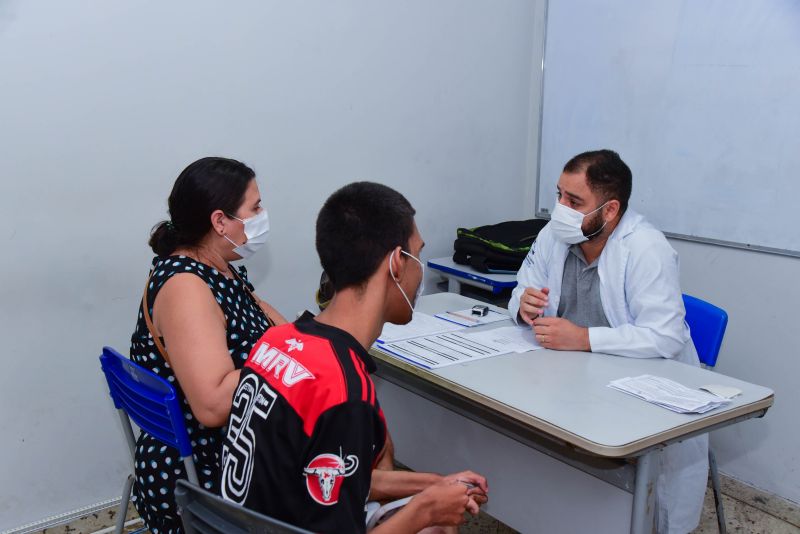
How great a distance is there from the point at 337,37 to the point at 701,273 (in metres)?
1.74

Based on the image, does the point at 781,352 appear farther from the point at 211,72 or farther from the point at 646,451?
the point at 211,72

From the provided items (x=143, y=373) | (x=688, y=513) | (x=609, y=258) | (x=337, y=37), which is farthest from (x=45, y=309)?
(x=688, y=513)

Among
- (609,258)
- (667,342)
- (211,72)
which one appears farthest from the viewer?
(211,72)

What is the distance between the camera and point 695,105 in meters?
2.56

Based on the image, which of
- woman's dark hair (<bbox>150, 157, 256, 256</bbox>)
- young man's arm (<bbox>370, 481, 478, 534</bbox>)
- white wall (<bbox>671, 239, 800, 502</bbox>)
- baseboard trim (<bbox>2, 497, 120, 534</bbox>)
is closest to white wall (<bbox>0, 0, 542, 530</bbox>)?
baseboard trim (<bbox>2, 497, 120, 534</bbox>)

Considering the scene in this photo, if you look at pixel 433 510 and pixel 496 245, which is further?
pixel 496 245

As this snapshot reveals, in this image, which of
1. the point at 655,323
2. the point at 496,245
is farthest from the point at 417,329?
the point at 496,245

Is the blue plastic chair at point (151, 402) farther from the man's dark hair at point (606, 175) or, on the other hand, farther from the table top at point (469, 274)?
the table top at point (469, 274)

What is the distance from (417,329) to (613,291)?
1.97ft

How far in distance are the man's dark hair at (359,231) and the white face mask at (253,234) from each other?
1.99ft

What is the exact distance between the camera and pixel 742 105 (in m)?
2.42

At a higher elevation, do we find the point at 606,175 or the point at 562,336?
the point at 606,175

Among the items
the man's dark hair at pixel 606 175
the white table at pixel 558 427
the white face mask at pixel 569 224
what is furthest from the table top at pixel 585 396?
the man's dark hair at pixel 606 175

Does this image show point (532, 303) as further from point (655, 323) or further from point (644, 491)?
point (644, 491)
